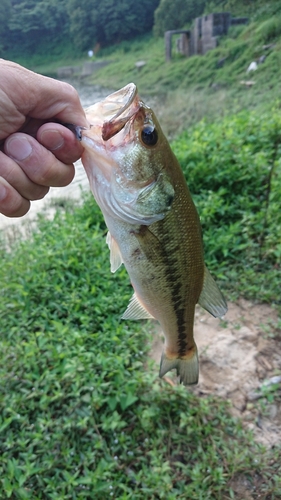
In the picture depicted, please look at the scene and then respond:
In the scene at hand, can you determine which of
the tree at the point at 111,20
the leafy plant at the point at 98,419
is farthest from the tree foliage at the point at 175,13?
the leafy plant at the point at 98,419

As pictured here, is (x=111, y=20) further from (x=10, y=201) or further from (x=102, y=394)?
(x=10, y=201)

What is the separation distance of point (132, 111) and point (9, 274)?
2778mm

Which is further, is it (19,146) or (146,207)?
(19,146)

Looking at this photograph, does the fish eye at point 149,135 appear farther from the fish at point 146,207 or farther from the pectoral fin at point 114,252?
the pectoral fin at point 114,252

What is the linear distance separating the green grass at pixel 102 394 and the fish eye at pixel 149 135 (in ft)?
6.05

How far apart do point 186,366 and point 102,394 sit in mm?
960

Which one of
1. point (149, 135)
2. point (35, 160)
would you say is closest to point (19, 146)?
point (35, 160)

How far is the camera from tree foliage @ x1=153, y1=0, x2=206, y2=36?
80.3ft

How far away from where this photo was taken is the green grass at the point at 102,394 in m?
2.22

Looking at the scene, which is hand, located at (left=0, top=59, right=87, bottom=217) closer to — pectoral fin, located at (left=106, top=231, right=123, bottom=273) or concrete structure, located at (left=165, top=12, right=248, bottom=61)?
pectoral fin, located at (left=106, top=231, right=123, bottom=273)

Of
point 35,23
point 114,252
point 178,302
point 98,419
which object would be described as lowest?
point 98,419

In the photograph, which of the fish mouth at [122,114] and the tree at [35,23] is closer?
the fish mouth at [122,114]

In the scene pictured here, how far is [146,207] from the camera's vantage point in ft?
4.34

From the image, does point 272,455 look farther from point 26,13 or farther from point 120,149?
point 26,13
